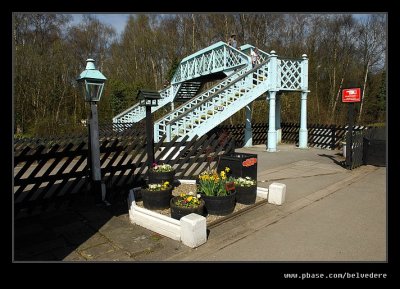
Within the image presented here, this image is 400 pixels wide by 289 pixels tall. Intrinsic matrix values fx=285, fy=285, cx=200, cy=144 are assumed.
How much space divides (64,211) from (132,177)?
1.86 m

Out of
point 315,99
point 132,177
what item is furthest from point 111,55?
point 132,177

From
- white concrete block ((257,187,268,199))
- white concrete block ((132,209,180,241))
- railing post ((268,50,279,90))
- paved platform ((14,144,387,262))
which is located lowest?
paved platform ((14,144,387,262))

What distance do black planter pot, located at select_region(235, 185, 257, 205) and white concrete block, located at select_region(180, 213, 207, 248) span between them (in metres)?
1.69

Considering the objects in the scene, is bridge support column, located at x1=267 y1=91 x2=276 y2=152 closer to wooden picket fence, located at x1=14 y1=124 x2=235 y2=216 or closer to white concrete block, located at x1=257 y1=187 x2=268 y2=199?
wooden picket fence, located at x1=14 y1=124 x2=235 y2=216

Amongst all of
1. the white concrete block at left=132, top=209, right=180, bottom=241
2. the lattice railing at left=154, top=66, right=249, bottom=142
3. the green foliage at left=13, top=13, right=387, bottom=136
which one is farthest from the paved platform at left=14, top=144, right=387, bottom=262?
the green foliage at left=13, top=13, right=387, bottom=136

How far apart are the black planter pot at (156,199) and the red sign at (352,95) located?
7603 millimetres

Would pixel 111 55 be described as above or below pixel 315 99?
above

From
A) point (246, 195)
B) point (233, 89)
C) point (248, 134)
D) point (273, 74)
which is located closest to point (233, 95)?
point (233, 89)

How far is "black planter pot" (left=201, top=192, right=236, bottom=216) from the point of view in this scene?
5249mm

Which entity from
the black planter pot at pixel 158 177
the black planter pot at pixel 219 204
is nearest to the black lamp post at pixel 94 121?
the black planter pot at pixel 158 177

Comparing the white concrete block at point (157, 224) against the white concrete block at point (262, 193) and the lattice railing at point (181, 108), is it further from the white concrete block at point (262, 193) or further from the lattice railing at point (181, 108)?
the lattice railing at point (181, 108)

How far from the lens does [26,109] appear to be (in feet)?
59.6

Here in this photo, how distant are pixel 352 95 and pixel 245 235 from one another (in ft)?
24.6
